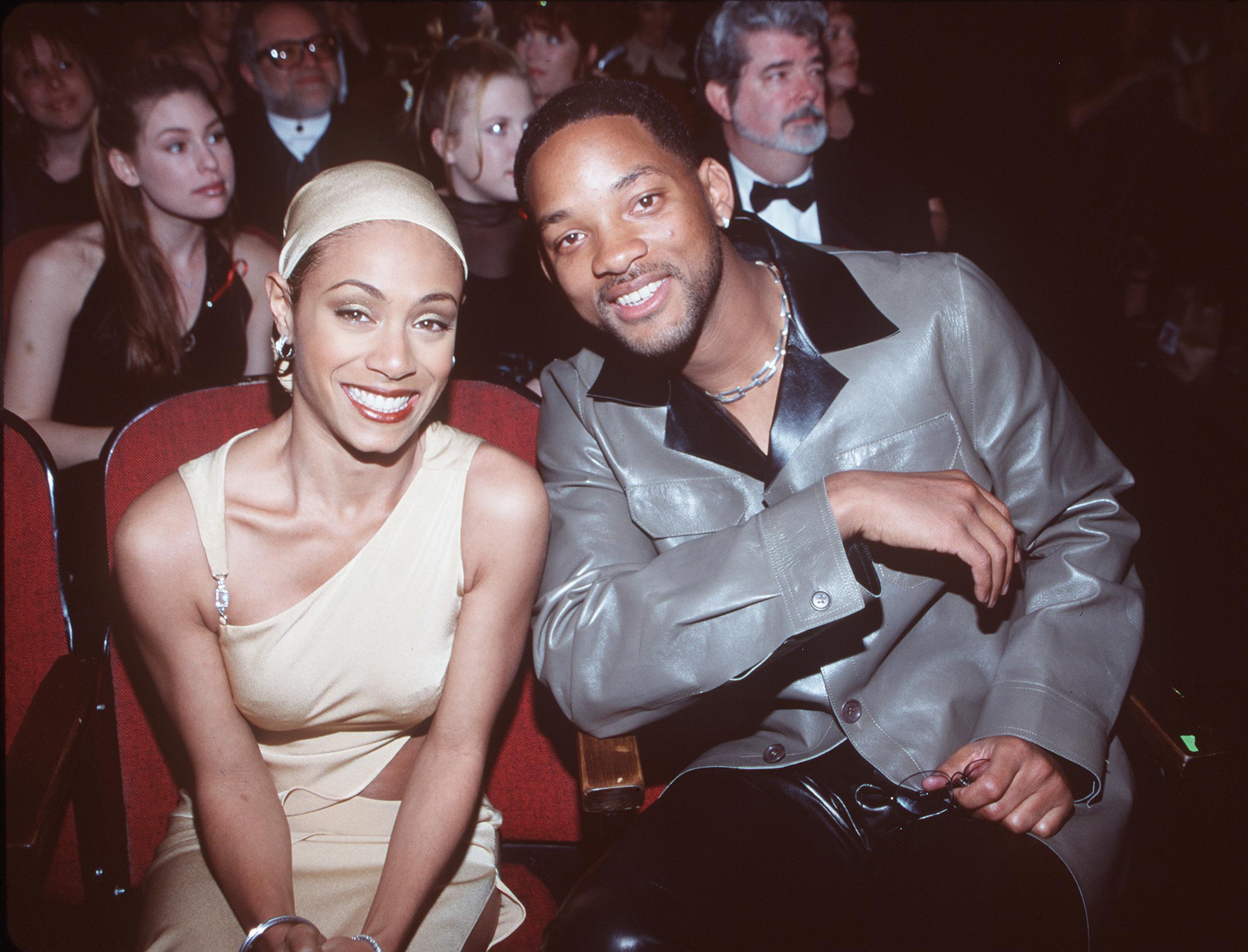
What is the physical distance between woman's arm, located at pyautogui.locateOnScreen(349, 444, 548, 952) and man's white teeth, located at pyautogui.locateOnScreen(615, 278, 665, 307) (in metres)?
0.40

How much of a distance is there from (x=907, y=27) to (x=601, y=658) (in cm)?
698

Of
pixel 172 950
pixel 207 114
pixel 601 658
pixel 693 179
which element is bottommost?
pixel 172 950

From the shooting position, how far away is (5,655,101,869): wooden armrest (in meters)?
1.44

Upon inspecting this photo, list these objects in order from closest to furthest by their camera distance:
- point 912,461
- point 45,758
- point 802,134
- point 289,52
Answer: point 45,758 → point 912,461 → point 802,134 → point 289,52

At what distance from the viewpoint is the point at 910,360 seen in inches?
71.4

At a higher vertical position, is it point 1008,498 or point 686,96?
point 686,96

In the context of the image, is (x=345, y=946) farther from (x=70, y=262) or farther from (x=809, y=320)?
(x=70, y=262)

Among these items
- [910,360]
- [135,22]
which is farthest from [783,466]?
[135,22]

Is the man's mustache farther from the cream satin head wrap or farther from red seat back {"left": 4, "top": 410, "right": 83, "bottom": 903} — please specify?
red seat back {"left": 4, "top": 410, "right": 83, "bottom": 903}

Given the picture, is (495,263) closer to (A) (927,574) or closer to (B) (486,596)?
(B) (486,596)

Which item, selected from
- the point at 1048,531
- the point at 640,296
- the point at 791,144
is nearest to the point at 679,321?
the point at 640,296

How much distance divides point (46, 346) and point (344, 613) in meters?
1.84

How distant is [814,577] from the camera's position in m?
1.57

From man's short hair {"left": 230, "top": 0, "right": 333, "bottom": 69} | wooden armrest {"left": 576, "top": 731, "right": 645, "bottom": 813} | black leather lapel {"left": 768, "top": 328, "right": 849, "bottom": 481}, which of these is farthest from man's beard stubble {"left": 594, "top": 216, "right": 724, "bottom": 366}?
man's short hair {"left": 230, "top": 0, "right": 333, "bottom": 69}
